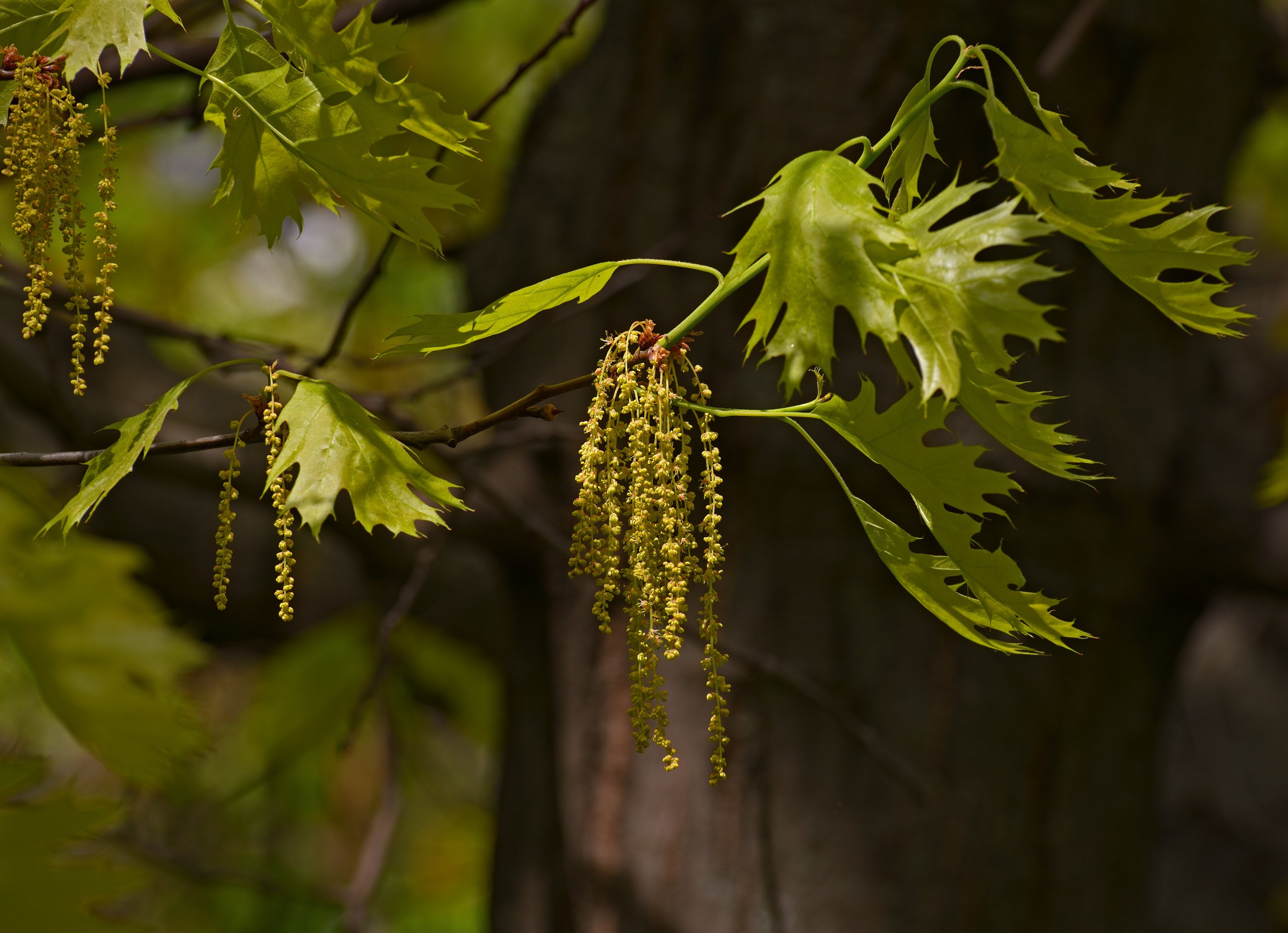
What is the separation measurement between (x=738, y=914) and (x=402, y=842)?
8.91 ft

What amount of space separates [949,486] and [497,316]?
322 mm

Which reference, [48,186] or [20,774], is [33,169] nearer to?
[48,186]

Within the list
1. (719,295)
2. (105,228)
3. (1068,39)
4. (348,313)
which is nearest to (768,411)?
(719,295)

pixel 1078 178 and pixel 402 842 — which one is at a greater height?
pixel 1078 178

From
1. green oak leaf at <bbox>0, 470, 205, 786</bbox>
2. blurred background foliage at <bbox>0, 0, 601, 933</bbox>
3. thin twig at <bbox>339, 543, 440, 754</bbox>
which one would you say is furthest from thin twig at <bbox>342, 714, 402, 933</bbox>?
green oak leaf at <bbox>0, 470, 205, 786</bbox>

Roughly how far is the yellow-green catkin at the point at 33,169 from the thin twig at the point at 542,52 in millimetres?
351

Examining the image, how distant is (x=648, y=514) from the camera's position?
57 cm

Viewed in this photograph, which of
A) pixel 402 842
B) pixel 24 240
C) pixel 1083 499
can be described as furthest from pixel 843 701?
pixel 402 842

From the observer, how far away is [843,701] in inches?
52.8

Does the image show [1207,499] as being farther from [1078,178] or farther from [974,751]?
[1078,178]

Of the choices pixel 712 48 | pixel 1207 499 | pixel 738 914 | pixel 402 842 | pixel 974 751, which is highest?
pixel 712 48

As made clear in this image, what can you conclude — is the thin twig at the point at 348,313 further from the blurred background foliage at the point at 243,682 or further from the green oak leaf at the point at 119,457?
the green oak leaf at the point at 119,457

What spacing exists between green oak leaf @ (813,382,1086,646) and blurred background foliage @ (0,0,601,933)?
1.28 feet

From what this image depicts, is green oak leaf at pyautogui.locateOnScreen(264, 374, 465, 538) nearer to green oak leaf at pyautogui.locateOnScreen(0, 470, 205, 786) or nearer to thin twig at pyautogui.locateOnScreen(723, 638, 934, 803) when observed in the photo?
green oak leaf at pyautogui.locateOnScreen(0, 470, 205, 786)
